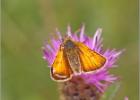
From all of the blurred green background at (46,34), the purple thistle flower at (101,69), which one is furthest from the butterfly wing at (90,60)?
the blurred green background at (46,34)

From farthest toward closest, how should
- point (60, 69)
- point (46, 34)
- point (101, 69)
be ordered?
point (46, 34) → point (101, 69) → point (60, 69)

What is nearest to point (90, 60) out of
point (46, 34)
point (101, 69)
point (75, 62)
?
point (75, 62)

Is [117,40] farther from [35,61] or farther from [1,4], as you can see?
[1,4]

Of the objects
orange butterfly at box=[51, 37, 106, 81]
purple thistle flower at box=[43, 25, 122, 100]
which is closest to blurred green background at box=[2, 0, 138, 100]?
purple thistle flower at box=[43, 25, 122, 100]

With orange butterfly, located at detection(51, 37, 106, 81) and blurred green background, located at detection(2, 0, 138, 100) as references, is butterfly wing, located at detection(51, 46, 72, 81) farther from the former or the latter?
blurred green background, located at detection(2, 0, 138, 100)

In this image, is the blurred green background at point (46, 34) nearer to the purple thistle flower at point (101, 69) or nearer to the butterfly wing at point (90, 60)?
the purple thistle flower at point (101, 69)

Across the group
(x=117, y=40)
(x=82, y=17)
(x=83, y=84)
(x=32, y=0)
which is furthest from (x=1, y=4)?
(x=83, y=84)

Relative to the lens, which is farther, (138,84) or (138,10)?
(138,10)

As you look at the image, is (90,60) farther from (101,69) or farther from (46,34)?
(46,34)
